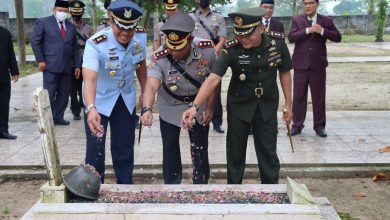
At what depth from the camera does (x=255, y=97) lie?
442 cm

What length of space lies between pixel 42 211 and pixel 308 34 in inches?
186

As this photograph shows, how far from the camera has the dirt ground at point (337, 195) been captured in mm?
4789

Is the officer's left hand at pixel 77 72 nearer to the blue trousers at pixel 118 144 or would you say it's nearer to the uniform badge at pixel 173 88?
the blue trousers at pixel 118 144

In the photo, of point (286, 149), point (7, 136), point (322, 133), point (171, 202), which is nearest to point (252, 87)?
point (171, 202)

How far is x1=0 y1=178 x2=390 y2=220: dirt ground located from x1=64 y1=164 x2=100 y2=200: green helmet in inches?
56.0

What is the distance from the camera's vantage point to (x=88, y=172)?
369cm

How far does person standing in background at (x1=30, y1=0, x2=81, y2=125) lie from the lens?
25.9 ft

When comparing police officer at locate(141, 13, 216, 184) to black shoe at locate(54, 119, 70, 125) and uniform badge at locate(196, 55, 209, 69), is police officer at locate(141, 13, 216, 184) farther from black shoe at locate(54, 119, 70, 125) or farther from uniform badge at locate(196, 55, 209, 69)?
black shoe at locate(54, 119, 70, 125)

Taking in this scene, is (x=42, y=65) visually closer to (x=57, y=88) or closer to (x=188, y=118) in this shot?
(x=57, y=88)

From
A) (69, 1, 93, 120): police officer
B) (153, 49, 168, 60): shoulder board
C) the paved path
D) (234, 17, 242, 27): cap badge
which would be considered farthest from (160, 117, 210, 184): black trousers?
(69, 1, 93, 120): police officer

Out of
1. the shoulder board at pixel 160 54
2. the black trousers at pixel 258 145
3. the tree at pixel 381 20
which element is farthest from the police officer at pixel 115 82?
the tree at pixel 381 20

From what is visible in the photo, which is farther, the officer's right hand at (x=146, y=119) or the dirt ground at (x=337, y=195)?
the dirt ground at (x=337, y=195)

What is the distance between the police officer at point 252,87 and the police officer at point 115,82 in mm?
717

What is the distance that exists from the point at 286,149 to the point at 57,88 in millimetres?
3784
